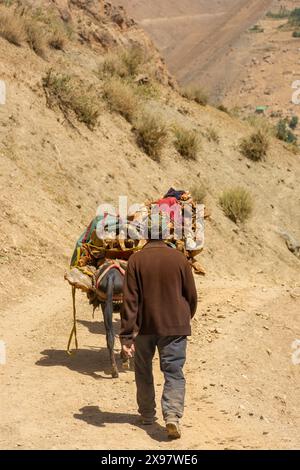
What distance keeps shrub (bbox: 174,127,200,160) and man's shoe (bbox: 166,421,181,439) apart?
52.1 ft

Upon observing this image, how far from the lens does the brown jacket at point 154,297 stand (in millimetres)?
6848

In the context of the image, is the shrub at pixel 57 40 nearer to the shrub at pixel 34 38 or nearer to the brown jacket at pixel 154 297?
the shrub at pixel 34 38

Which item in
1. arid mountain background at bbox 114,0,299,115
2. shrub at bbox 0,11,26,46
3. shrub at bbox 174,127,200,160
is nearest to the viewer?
shrub at bbox 0,11,26,46

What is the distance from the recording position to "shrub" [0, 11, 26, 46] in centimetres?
2034

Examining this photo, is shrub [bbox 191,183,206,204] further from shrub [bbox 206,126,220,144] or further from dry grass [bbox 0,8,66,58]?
dry grass [bbox 0,8,66,58]

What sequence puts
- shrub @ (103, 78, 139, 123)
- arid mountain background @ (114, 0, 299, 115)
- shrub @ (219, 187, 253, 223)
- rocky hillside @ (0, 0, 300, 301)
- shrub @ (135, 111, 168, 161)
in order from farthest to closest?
arid mountain background @ (114, 0, 299, 115) < shrub @ (103, 78, 139, 123) < shrub @ (219, 187, 253, 223) < shrub @ (135, 111, 168, 161) < rocky hillside @ (0, 0, 300, 301)

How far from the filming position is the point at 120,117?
69.8ft

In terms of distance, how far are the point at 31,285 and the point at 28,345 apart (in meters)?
2.80

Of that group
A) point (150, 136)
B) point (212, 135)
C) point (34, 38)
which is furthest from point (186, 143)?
point (34, 38)

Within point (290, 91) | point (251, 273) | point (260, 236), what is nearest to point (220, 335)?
point (251, 273)

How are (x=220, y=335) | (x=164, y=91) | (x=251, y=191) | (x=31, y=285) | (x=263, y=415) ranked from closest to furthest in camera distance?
(x=263, y=415) → (x=220, y=335) → (x=31, y=285) → (x=251, y=191) → (x=164, y=91)

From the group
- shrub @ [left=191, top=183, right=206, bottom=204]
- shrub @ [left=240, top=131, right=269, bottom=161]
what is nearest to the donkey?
shrub @ [left=191, top=183, right=206, bottom=204]

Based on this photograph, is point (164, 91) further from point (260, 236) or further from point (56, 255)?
point (56, 255)

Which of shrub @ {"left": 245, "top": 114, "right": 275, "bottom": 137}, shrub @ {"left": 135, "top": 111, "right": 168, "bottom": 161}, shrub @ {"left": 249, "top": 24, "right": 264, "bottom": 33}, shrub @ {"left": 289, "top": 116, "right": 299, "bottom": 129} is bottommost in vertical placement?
shrub @ {"left": 289, "top": 116, "right": 299, "bottom": 129}
